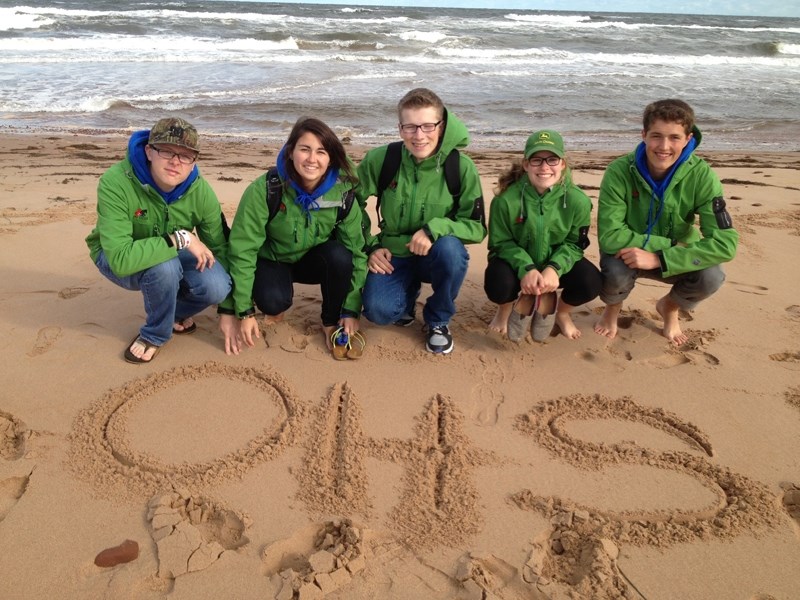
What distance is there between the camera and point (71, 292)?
4.10 meters

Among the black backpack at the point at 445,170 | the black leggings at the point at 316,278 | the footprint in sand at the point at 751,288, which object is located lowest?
the footprint in sand at the point at 751,288

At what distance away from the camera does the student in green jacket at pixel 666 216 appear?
132 inches

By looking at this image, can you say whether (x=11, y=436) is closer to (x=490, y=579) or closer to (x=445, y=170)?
(x=490, y=579)

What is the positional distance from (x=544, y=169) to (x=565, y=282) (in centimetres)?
70

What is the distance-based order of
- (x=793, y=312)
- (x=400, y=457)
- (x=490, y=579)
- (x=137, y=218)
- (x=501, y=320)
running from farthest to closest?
(x=793, y=312) < (x=501, y=320) < (x=137, y=218) < (x=400, y=457) < (x=490, y=579)

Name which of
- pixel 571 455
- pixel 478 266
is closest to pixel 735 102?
pixel 478 266

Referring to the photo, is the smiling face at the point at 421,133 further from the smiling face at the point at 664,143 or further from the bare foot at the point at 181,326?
the bare foot at the point at 181,326

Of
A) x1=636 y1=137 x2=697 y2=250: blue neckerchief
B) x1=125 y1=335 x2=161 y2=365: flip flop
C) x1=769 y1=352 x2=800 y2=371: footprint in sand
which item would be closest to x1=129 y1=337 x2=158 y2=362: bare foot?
x1=125 y1=335 x2=161 y2=365: flip flop

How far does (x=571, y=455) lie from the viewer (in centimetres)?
274

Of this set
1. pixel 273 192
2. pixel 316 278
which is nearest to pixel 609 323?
pixel 316 278

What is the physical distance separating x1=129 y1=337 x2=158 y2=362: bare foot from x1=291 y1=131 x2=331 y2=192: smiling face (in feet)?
4.25

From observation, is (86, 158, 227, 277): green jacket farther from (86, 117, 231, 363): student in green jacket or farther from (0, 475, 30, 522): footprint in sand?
(0, 475, 30, 522): footprint in sand

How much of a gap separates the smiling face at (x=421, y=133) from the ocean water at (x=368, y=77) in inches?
263

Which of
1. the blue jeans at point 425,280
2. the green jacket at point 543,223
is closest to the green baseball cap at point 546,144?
the green jacket at point 543,223
